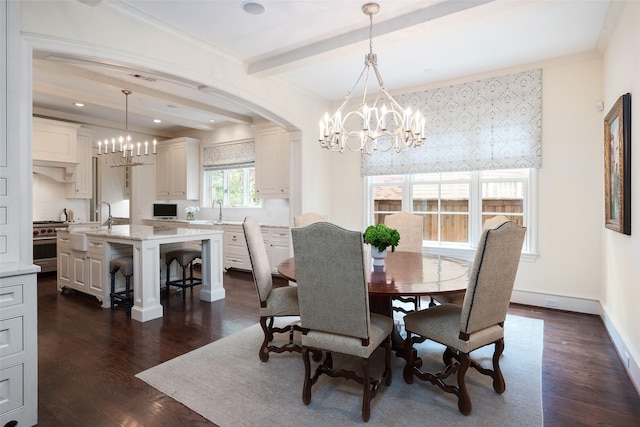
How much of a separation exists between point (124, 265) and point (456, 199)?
4.13m

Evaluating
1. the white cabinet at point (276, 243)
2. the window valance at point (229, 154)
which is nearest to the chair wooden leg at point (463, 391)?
the white cabinet at point (276, 243)

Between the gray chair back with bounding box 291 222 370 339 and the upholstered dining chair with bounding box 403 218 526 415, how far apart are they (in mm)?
557

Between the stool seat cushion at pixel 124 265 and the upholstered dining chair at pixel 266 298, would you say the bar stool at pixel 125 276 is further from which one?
the upholstered dining chair at pixel 266 298

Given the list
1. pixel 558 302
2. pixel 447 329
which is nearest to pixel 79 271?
pixel 447 329

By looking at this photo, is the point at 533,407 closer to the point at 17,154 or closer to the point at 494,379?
the point at 494,379

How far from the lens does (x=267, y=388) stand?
2.26m

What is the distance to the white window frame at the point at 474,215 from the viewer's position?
13.3 feet

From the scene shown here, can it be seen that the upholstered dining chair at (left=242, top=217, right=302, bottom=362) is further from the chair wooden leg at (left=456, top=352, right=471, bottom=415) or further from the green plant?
the chair wooden leg at (left=456, top=352, right=471, bottom=415)

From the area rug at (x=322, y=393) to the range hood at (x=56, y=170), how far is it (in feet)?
16.4

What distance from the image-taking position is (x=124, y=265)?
3.75 meters

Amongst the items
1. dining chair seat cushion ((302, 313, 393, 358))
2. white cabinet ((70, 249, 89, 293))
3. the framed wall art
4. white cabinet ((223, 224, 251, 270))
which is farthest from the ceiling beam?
white cabinet ((70, 249, 89, 293))

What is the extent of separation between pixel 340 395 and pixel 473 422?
77cm

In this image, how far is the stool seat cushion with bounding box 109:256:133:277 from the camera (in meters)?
3.75

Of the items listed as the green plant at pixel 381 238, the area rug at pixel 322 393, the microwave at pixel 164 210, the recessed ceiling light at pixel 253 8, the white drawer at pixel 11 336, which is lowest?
the area rug at pixel 322 393
